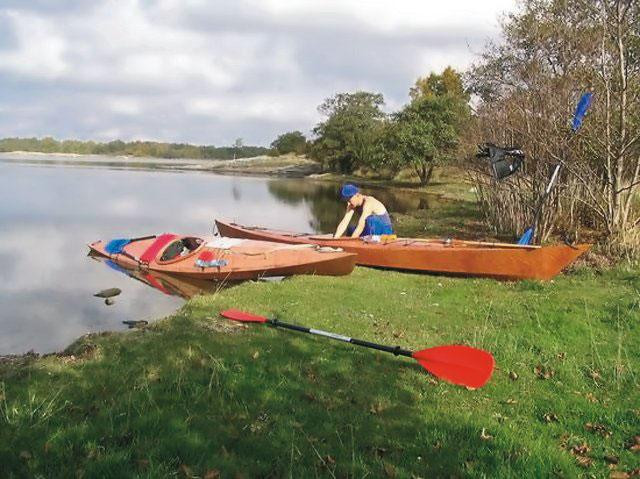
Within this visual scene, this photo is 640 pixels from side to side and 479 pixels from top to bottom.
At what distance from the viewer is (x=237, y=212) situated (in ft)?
91.1

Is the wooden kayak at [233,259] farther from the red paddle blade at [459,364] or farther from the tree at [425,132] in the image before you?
the tree at [425,132]

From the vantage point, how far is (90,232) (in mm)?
19641

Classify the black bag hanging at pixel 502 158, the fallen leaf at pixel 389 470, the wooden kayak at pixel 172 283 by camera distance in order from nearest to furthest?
1. the fallen leaf at pixel 389 470
2. the black bag hanging at pixel 502 158
3. the wooden kayak at pixel 172 283

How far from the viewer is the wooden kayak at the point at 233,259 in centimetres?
1087

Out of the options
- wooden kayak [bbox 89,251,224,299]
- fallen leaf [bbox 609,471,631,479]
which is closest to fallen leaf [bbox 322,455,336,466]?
fallen leaf [bbox 609,471,631,479]

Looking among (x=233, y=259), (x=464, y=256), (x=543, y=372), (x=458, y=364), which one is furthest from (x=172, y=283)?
(x=543, y=372)

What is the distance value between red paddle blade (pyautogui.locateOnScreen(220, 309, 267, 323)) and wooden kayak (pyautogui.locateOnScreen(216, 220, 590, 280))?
4.87 m

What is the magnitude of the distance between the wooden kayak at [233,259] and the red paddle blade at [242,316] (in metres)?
3.72

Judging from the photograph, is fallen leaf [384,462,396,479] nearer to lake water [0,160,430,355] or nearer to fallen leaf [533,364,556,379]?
fallen leaf [533,364,556,379]

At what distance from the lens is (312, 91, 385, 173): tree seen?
5669cm

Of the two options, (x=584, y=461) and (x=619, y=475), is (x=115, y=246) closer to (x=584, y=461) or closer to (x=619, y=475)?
(x=584, y=461)

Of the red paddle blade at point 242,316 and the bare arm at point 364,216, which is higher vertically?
the bare arm at point 364,216

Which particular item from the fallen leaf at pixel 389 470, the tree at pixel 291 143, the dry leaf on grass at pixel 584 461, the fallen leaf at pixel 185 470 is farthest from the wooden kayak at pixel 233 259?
the tree at pixel 291 143

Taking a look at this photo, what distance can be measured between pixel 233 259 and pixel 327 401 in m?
7.75
